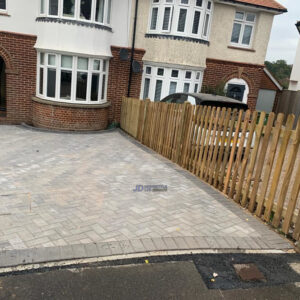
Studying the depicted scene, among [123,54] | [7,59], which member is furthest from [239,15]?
[7,59]

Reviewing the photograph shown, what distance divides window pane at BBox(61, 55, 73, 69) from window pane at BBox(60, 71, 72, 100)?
25 centimetres

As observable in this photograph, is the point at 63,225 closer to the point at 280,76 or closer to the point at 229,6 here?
the point at 229,6

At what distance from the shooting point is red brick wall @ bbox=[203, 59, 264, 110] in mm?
13992

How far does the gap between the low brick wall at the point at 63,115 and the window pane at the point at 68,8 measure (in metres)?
3.19

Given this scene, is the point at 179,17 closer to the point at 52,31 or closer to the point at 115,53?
the point at 115,53

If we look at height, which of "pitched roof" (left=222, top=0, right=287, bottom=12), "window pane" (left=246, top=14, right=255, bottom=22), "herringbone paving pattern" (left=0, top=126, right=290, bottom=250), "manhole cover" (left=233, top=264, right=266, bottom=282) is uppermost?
"pitched roof" (left=222, top=0, right=287, bottom=12)

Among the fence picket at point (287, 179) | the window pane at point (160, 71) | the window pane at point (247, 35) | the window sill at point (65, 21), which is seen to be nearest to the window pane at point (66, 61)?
the window sill at point (65, 21)

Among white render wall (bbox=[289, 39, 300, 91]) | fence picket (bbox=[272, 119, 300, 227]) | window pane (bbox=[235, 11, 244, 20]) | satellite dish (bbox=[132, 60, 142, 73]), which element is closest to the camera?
fence picket (bbox=[272, 119, 300, 227])

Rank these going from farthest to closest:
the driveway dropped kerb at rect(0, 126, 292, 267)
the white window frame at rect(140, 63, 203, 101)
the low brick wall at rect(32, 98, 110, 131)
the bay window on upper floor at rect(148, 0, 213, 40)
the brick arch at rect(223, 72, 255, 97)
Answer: the brick arch at rect(223, 72, 255, 97), the white window frame at rect(140, 63, 203, 101), the bay window on upper floor at rect(148, 0, 213, 40), the low brick wall at rect(32, 98, 110, 131), the driveway dropped kerb at rect(0, 126, 292, 267)

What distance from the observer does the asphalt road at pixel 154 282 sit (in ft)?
9.71

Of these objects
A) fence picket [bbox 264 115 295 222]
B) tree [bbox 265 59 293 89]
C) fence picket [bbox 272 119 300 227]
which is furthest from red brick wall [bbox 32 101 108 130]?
tree [bbox 265 59 293 89]

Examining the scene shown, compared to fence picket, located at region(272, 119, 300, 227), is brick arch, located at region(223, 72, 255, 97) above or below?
above

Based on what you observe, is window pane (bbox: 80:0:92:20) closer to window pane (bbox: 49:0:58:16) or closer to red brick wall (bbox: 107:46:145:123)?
window pane (bbox: 49:0:58:16)

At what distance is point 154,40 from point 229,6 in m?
3.95
